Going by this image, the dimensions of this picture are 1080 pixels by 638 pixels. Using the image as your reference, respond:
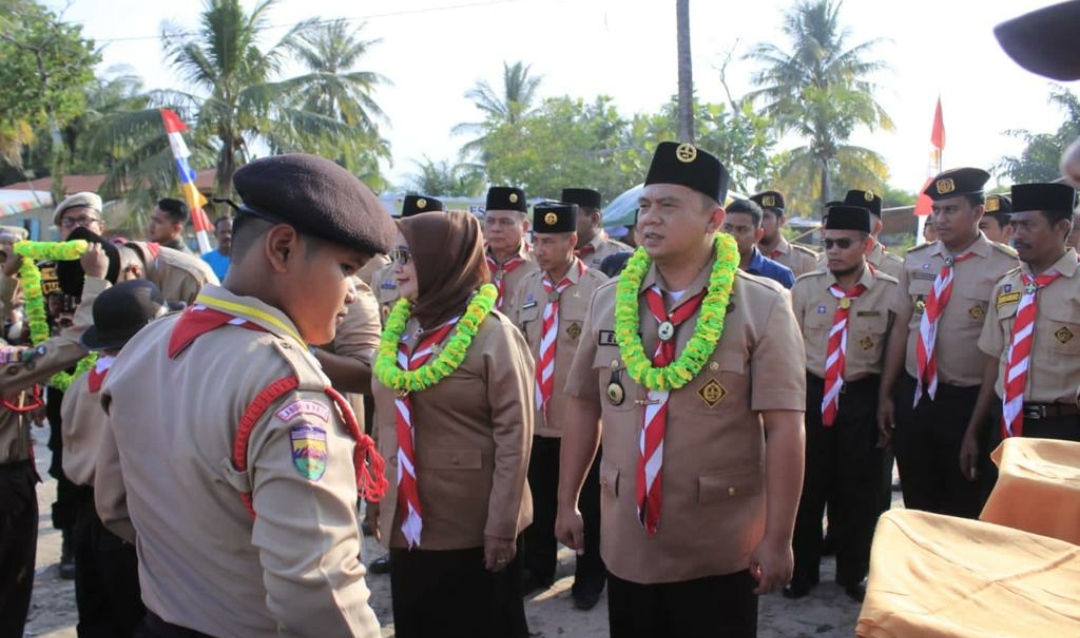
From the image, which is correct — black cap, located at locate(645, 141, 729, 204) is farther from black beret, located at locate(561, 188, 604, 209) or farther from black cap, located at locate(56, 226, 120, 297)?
black beret, located at locate(561, 188, 604, 209)

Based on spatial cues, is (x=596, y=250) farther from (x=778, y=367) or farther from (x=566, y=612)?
(x=778, y=367)

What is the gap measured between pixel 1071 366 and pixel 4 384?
16.9ft

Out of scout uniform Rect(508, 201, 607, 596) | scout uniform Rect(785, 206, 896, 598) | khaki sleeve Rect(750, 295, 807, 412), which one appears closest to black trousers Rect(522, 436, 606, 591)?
scout uniform Rect(508, 201, 607, 596)

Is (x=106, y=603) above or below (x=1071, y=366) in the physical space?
below

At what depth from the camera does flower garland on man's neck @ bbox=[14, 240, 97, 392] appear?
4.57m

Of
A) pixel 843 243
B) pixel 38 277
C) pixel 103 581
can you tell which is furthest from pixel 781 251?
pixel 103 581

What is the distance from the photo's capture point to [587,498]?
5.18 m

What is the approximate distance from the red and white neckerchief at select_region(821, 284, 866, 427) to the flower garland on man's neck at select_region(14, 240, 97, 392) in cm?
434

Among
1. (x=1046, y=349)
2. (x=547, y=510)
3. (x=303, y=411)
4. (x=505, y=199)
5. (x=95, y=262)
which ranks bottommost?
(x=547, y=510)

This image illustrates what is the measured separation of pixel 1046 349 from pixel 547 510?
117 inches

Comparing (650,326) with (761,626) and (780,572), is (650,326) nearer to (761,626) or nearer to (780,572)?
(780,572)

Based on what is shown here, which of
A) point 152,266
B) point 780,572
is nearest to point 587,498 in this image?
point 780,572

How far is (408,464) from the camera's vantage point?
322cm

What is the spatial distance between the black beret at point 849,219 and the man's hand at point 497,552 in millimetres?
3366
